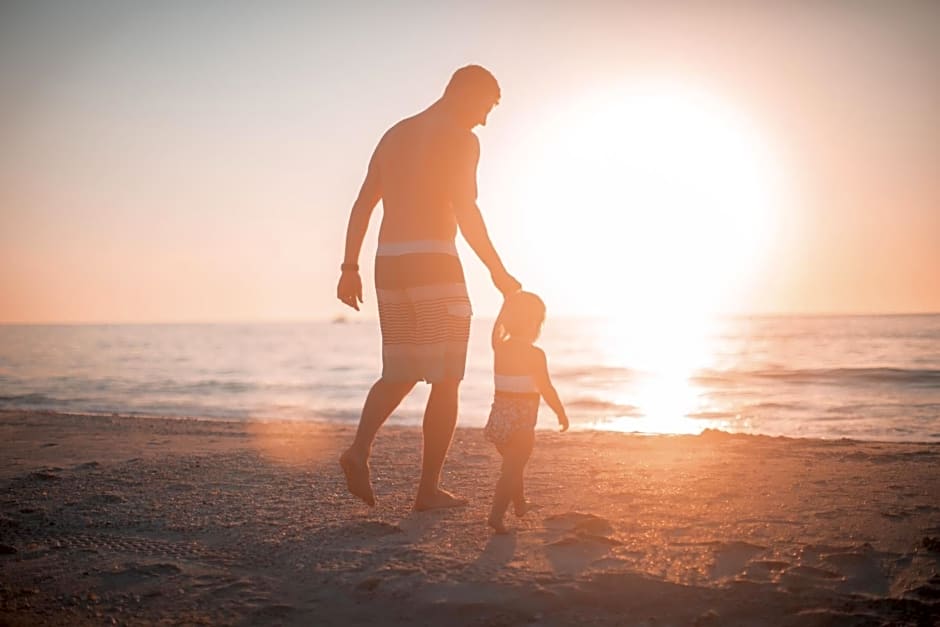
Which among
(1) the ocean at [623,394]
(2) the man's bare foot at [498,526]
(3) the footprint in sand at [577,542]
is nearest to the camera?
(3) the footprint in sand at [577,542]

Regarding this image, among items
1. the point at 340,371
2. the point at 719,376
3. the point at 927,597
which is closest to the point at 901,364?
the point at 719,376

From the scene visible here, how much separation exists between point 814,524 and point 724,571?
0.90 metres

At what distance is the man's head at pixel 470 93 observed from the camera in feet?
12.6

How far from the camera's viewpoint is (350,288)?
4047 millimetres

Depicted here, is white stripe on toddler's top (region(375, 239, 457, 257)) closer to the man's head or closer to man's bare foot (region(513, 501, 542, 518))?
the man's head

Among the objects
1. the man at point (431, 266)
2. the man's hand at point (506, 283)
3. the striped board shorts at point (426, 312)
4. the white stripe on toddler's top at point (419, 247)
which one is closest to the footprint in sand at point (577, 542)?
the man at point (431, 266)

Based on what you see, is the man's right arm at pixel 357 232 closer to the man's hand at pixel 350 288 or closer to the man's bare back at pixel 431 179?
the man's hand at pixel 350 288

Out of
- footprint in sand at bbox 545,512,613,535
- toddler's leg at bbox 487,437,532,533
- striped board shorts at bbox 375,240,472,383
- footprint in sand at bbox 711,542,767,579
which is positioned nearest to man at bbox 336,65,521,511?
striped board shorts at bbox 375,240,472,383

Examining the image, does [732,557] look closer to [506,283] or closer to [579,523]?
[579,523]

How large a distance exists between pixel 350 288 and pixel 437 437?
940mm

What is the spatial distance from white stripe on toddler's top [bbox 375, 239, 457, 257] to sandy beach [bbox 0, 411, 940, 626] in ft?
4.39

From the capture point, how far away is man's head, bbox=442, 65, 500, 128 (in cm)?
383

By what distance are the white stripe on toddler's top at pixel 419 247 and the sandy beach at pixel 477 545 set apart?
134 cm

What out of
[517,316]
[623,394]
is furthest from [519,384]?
[623,394]
